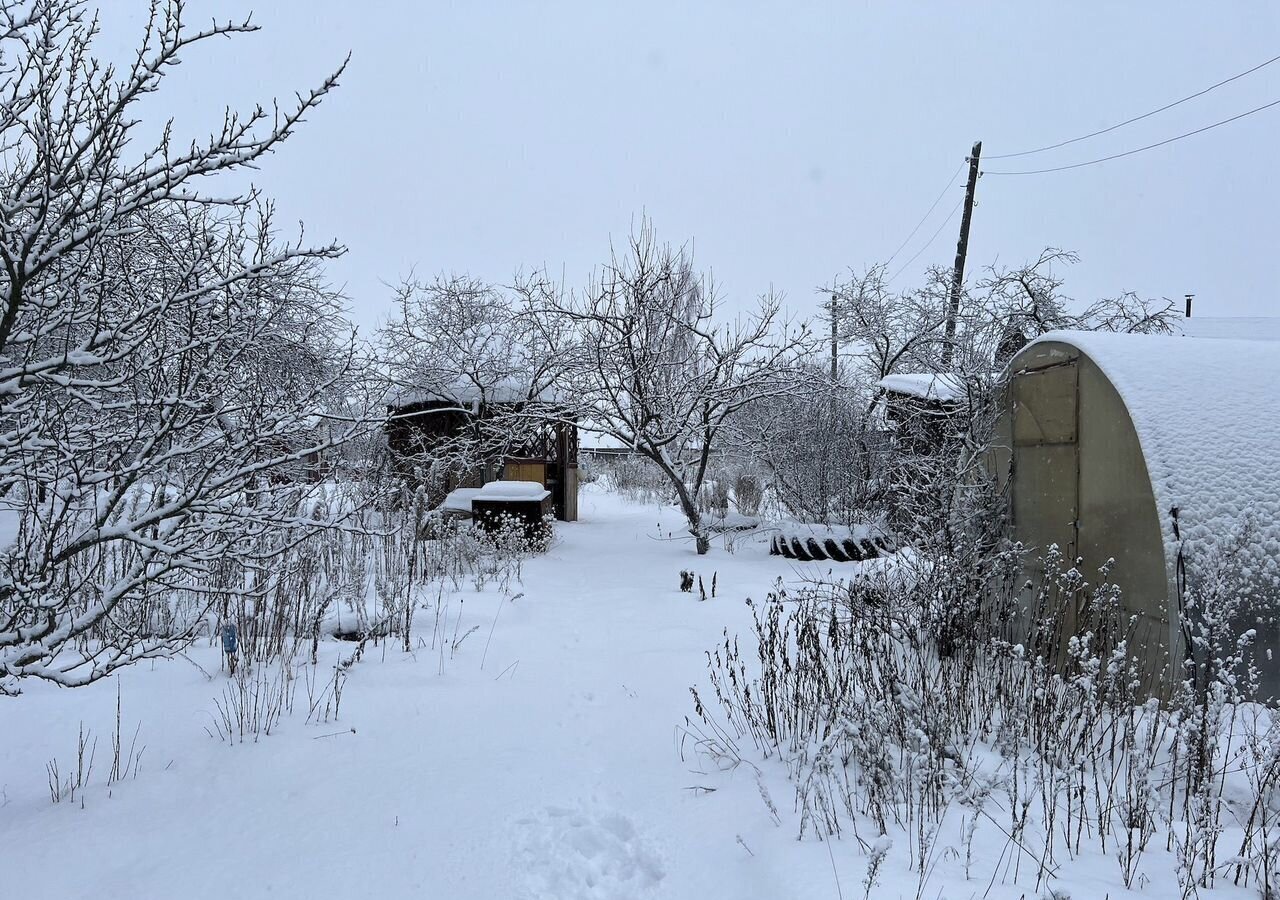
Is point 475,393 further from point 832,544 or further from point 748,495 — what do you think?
point 832,544

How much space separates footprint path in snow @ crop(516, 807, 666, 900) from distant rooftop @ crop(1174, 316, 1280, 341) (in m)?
19.2

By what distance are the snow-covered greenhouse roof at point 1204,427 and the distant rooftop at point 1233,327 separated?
15.0m

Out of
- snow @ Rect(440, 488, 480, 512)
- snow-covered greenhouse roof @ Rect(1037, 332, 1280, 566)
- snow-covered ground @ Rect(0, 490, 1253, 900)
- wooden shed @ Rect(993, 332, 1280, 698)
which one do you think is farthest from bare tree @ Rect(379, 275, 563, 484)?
snow-covered greenhouse roof @ Rect(1037, 332, 1280, 566)

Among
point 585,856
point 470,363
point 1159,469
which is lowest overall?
point 585,856

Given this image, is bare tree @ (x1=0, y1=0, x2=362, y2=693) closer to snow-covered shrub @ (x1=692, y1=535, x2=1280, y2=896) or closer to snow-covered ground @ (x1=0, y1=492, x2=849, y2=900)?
snow-covered ground @ (x1=0, y1=492, x2=849, y2=900)

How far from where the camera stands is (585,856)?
10.5 ft

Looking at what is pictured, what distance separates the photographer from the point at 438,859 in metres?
3.08

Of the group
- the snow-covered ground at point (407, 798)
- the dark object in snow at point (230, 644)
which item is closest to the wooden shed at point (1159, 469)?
the snow-covered ground at point (407, 798)

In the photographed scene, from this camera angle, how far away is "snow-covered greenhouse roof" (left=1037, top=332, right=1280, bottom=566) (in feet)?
13.6

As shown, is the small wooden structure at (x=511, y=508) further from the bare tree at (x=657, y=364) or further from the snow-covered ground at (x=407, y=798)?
the snow-covered ground at (x=407, y=798)

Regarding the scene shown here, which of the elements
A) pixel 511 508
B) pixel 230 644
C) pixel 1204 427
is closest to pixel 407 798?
pixel 230 644

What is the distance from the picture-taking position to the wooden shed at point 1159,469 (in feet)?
13.4

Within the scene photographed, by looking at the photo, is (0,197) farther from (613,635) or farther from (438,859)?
(613,635)

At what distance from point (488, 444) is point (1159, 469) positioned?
34.7 ft
